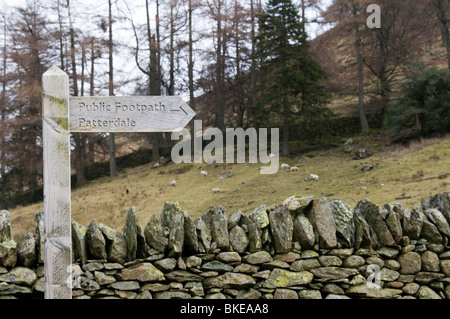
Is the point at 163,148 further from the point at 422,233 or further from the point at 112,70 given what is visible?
the point at 422,233

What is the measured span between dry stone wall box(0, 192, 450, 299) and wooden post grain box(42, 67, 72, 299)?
0.42m

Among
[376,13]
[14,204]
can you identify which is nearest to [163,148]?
[14,204]

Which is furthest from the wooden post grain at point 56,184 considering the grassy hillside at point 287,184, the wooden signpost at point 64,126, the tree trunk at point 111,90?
the tree trunk at point 111,90

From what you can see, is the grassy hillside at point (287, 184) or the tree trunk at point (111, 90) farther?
the tree trunk at point (111, 90)

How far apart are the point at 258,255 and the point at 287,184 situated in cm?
942

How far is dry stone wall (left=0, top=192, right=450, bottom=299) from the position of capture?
3.71 metres

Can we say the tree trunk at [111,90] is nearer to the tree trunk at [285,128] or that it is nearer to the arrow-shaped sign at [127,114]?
the tree trunk at [285,128]

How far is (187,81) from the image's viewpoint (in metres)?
26.2

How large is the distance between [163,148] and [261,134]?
25.4 ft

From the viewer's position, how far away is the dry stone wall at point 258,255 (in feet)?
12.2

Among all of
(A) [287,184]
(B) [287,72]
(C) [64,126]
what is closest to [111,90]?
(B) [287,72]

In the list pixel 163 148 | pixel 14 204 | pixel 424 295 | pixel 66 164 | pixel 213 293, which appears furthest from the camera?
pixel 163 148

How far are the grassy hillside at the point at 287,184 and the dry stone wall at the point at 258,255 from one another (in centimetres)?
403

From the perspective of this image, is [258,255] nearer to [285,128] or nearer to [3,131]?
[285,128]
